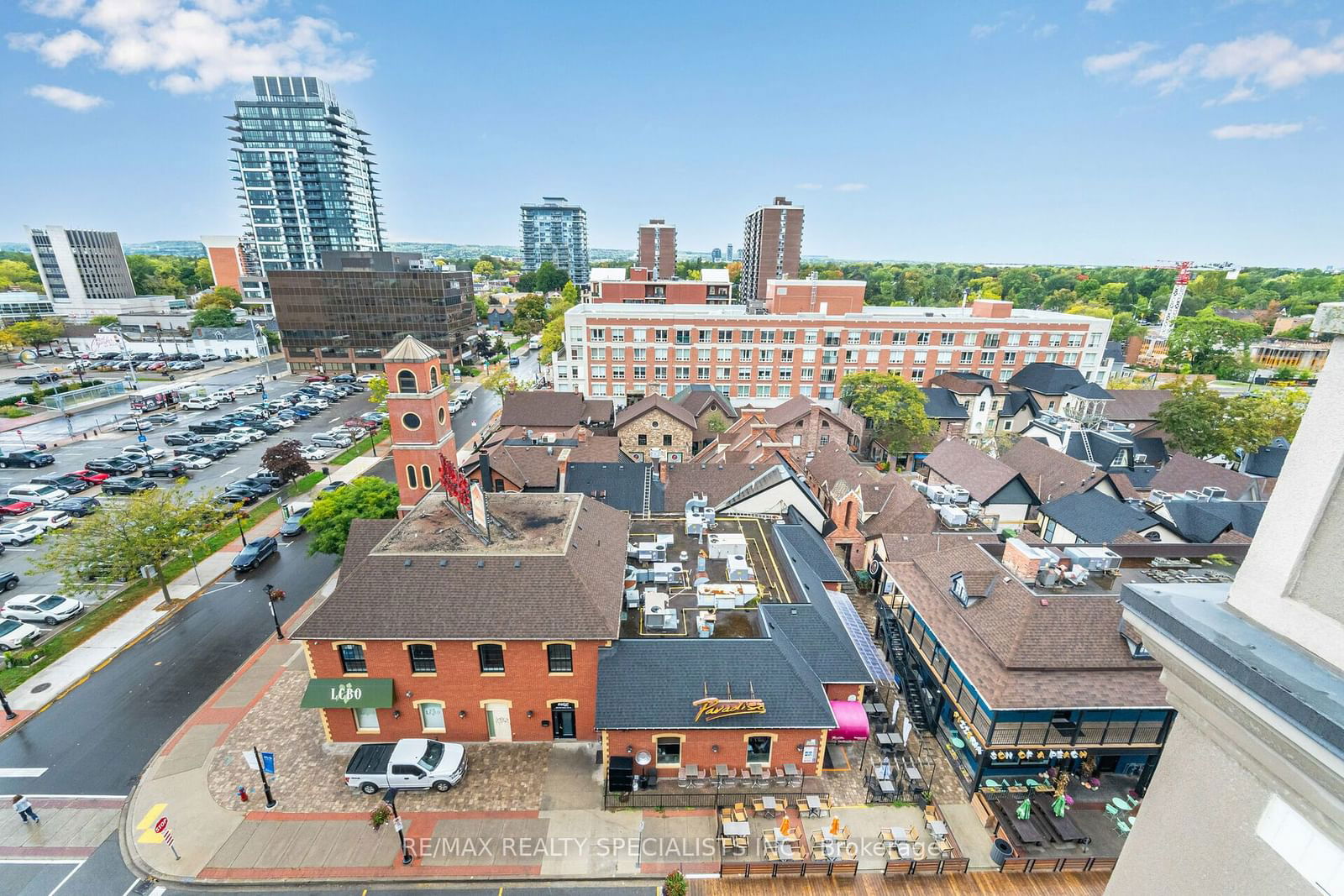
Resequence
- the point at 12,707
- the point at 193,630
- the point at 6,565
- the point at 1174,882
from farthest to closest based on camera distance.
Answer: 1. the point at 6,565
2. the point at 193,630
3. the point at 12,707
4. the point at 1174,882

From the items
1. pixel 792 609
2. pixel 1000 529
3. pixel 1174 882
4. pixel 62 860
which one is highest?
pixel 1174 882

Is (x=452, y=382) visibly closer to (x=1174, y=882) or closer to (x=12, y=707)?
(x=12, y=707)

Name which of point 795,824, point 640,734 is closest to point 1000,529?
point 795,824

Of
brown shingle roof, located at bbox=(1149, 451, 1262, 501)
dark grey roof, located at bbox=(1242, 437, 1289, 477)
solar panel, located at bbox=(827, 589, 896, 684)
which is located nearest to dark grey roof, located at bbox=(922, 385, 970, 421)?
brown shingle roof, located at bbox=(1149, 451, 1262, 501)

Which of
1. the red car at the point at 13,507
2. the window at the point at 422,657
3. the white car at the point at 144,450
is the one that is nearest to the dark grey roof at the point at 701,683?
the window at the point at 422,657

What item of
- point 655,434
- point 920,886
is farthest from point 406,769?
point 655,434

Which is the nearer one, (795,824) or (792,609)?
(795,824)

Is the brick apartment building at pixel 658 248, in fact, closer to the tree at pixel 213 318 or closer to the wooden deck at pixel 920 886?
the tree at pixel 213 318
